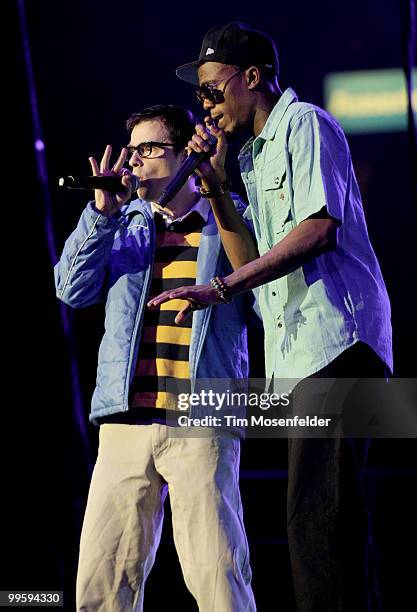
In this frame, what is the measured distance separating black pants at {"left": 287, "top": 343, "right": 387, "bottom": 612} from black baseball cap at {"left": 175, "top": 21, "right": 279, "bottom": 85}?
751 mm

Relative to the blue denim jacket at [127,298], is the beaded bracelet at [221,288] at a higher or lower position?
lower

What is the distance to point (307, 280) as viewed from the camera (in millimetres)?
1637

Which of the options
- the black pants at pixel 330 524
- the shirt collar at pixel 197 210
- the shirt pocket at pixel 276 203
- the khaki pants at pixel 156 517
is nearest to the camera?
the black pants at pixel 330 524

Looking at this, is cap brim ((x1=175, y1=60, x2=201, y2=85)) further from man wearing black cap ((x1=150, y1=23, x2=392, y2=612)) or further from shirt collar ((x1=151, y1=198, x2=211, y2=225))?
shirt collar ((x1=151, y1=198, x2=211, y2=225))

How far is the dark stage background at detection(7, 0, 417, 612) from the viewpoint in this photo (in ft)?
10.8

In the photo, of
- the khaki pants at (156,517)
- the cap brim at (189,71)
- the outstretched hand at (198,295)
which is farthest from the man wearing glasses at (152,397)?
the outstretched hand at (198,295)

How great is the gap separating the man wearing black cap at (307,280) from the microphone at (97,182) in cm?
34

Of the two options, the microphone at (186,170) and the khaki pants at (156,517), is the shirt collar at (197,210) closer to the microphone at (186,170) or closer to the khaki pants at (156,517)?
the microphone at (186,170)

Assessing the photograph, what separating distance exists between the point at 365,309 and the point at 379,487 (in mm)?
1869

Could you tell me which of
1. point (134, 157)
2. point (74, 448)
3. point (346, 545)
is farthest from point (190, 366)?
point (74, 448)

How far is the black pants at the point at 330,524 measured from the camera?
1.44 meters

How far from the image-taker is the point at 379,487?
10.8 ft

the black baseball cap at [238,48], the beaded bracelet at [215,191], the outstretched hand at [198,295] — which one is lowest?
the outstretched hand at [198,295]

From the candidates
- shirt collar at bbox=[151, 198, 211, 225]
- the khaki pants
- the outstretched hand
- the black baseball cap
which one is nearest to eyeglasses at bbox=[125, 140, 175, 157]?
shirt collar at bbox=[151, 198, 211, 225]
